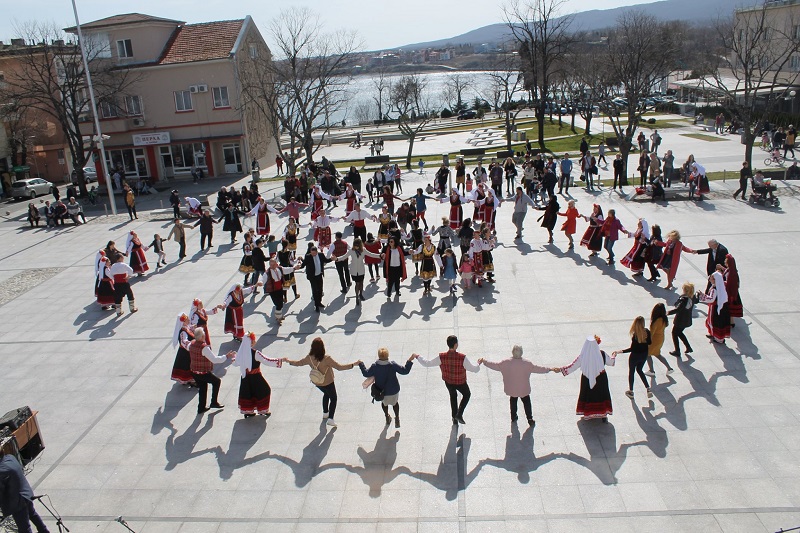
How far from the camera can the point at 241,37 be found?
36656 millimetres

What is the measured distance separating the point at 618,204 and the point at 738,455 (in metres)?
14.5

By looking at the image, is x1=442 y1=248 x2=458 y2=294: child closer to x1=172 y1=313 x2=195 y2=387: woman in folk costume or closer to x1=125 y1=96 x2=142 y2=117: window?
x1=172 y1=313 x2=195 y2=387: woman in folk costume

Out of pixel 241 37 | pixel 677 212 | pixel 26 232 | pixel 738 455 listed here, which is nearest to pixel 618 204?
pixel 677 212

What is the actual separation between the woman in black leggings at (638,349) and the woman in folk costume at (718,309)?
2207 mm

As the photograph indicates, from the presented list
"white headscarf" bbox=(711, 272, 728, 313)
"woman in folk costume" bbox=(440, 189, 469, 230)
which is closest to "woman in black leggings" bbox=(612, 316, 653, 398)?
"white headscarf" bbox=(711, 272, 728, 313)

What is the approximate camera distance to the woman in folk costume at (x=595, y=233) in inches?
615

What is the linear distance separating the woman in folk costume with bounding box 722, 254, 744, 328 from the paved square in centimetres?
45

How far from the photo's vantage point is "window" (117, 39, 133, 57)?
3619cm

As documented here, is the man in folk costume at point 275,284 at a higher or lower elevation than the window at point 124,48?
lower

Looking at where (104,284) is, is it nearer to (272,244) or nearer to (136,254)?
(136,254)

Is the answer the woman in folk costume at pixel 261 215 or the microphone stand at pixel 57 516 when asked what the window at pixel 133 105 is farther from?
the microphone stand at pixel 57 516

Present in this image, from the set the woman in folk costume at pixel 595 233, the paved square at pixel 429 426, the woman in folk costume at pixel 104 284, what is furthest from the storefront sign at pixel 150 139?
the woman in folk costume at pixel 595 233

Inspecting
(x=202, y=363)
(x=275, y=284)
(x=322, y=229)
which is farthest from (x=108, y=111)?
(x=202, y=363)

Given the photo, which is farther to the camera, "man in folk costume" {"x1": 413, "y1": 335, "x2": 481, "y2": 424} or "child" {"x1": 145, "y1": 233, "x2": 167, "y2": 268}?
"child" {"x1": 145, "y1": 233, "x2": 167, "y2": 268}
